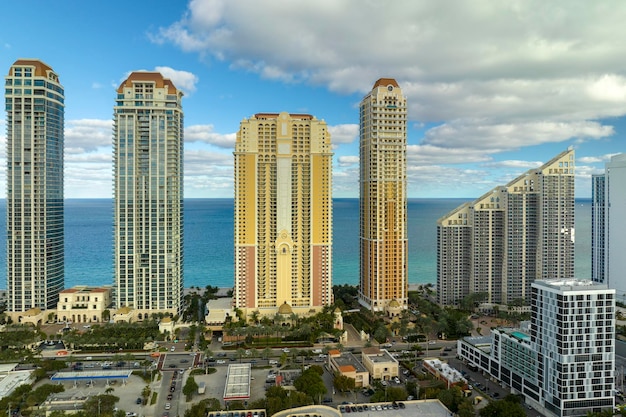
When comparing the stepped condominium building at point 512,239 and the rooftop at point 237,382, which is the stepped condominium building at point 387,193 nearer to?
the stepped condominium building at point 512,239

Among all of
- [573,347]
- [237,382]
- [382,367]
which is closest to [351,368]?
[382,367]

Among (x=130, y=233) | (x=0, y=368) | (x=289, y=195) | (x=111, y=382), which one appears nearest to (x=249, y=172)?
(x=289, y=195)

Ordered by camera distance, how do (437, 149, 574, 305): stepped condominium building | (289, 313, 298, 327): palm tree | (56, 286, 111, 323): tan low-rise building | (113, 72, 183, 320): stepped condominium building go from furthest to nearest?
(437, 149, 574, 305): stepped condominium building, (113, 72, 183, 320): stepped condominium building, (56, 286, 111, 323): tan low-rise building, (289, 313, 298, 327): palm tree

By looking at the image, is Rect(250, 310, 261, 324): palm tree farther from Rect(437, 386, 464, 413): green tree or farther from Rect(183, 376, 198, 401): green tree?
Rect(437, 386, 464, 413): green tree

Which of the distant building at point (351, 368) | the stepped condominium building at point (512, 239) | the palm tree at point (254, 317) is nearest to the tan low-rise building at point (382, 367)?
the distant building at point (351, 368)

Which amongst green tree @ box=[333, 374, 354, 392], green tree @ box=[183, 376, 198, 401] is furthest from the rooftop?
green tree @ box=[333, 374, 354, 392]

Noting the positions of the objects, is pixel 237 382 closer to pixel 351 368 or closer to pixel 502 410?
pixel 351 368
